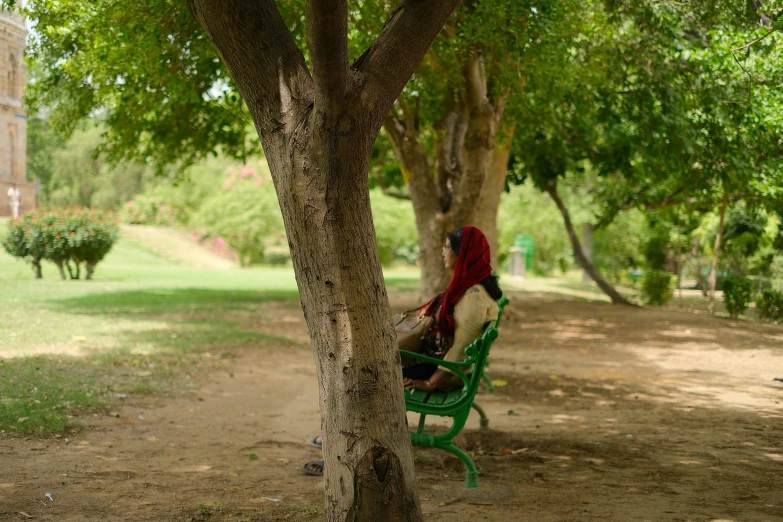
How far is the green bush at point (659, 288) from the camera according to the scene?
20750 millimetres

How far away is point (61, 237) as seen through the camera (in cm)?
1866

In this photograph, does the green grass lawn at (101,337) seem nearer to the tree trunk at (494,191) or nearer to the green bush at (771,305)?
the tree trunk at (494,191)

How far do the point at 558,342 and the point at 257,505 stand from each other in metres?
9.36

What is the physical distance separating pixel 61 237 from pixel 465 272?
15.9 meters

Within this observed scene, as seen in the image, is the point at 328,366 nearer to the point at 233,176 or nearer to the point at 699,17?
the point at 699,17

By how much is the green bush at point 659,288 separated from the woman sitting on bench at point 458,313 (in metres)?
16.7

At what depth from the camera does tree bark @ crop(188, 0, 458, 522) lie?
3.61 meters

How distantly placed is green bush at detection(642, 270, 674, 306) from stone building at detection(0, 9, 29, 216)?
1562 cm

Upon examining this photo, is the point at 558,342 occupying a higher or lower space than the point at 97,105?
lower

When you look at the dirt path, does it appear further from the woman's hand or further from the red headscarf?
the red headscarf

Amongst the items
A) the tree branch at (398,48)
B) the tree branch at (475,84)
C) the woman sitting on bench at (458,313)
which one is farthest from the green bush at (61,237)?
the tree branch at (398,48)

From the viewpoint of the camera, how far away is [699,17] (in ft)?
34.9

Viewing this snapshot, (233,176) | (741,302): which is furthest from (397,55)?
(233,176)

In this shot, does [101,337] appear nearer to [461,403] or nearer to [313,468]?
[313,468]
